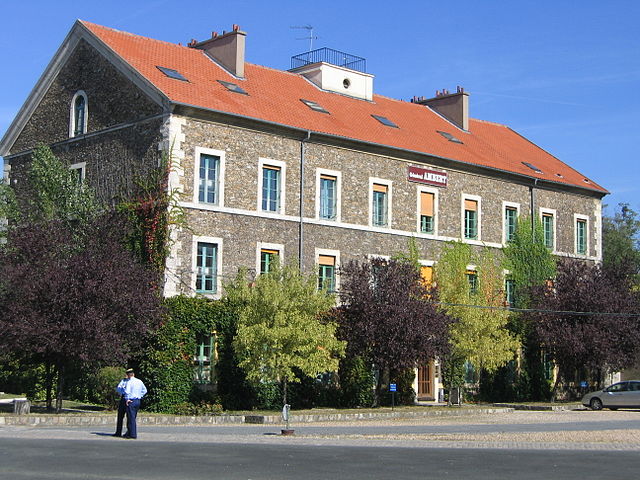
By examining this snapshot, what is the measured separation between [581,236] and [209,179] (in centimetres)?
1977

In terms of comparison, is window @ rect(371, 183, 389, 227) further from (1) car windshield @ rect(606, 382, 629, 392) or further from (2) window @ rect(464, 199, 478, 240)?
(1) car windshield @ rect(606, 382, 629, 392)

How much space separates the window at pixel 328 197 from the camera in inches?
1344

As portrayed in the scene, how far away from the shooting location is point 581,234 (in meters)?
44.0

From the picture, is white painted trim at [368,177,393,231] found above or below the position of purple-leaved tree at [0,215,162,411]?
above

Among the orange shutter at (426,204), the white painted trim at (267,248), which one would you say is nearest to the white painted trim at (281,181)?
the white painted trim at (267,248)

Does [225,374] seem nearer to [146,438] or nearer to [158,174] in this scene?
[158,174]

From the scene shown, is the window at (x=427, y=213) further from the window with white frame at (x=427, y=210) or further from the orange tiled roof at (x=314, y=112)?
the orange tiled roof at (x=314, y=112)

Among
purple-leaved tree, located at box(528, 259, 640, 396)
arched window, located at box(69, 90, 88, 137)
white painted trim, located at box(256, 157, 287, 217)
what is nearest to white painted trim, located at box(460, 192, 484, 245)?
purple-leaved tree, located at box(528, 259, 640, 396)

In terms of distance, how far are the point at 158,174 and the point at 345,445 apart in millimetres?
14859

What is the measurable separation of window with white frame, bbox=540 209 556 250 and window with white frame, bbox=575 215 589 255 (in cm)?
170

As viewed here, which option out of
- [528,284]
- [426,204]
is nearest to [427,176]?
[426,204]

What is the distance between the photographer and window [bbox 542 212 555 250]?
138 feet

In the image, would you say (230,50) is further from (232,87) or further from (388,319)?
(388,319)

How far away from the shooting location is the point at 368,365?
3203 cm
